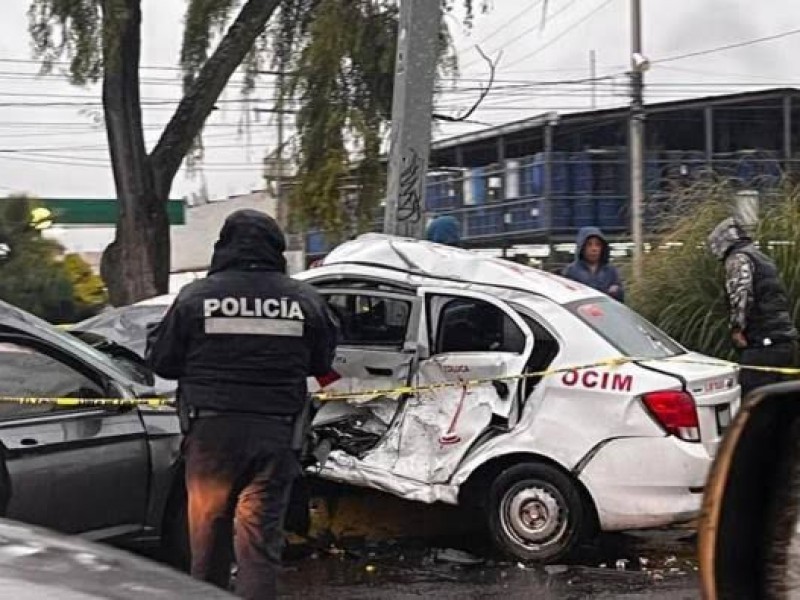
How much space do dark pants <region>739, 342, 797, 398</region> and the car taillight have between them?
184cm

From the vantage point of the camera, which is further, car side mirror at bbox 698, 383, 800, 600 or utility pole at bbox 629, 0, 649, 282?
utility pole at bbox 629, 0, 649, 282

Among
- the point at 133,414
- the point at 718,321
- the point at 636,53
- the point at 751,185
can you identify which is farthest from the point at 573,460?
the point at 636,53

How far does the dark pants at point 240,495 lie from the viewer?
217 inches

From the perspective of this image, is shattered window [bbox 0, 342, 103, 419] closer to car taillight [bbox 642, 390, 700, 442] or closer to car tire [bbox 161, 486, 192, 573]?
car tire [bbox 161, 486, 192, 573]

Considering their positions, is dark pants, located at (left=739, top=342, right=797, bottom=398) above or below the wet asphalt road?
above

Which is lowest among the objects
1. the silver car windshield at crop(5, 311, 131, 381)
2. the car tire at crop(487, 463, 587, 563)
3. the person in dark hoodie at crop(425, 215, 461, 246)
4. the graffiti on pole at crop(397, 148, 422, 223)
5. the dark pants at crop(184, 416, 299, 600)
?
the car tire at crop(487, 463, 587, 563)

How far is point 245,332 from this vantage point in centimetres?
556

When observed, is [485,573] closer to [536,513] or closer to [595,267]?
[536,513]

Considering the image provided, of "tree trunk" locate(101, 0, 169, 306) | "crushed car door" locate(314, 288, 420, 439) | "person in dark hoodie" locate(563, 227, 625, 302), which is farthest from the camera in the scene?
"tree trunk" locate(101, 0, 169, 306)

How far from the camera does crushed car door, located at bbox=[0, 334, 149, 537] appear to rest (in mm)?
6648

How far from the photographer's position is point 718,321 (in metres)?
11.9

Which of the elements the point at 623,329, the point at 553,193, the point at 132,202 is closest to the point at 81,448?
the point at 623,329

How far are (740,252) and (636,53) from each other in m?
11.1

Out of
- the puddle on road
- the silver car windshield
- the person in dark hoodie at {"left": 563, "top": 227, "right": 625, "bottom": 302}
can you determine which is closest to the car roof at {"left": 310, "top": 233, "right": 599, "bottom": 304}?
the puddle on road
